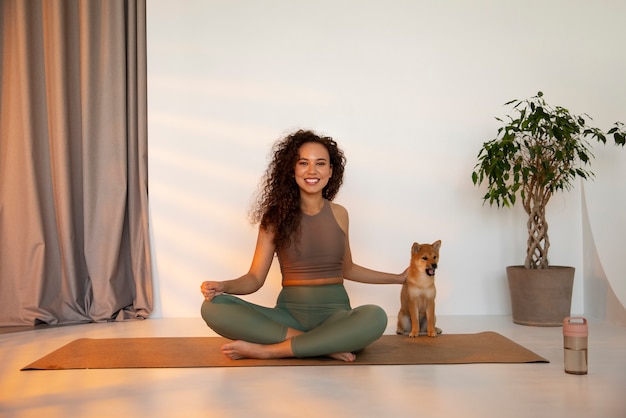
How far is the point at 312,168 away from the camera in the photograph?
9.20ft

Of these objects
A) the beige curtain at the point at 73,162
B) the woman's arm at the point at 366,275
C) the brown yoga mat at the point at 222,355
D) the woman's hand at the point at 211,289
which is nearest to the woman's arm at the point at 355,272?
the woman's arm at the point at 366,275

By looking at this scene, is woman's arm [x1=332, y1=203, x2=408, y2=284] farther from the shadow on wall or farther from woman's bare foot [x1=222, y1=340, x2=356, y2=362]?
the shadow on wall

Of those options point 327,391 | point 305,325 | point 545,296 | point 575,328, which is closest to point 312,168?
point 305,325

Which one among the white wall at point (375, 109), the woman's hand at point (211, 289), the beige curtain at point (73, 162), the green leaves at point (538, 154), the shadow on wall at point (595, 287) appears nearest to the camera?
the woman's hand at point (211, 289)

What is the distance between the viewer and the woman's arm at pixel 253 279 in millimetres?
2576

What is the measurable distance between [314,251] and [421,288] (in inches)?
20.6

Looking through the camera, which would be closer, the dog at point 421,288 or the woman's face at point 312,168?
the woman's face at point 312,168

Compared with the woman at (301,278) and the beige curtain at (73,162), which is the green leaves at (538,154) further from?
the beige curtain at (73,162)

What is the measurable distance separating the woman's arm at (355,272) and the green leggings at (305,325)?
0.27 meters

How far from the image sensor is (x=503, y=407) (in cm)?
193

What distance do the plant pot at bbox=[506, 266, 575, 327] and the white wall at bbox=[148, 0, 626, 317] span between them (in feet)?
1.48

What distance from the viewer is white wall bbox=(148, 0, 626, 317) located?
399 centimetres

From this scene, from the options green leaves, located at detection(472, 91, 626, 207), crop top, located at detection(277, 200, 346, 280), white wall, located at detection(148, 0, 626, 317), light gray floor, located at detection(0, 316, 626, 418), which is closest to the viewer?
light gray floor, located at detection(0, 316, 626, 418)

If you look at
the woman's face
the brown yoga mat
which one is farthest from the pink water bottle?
the woman's face
